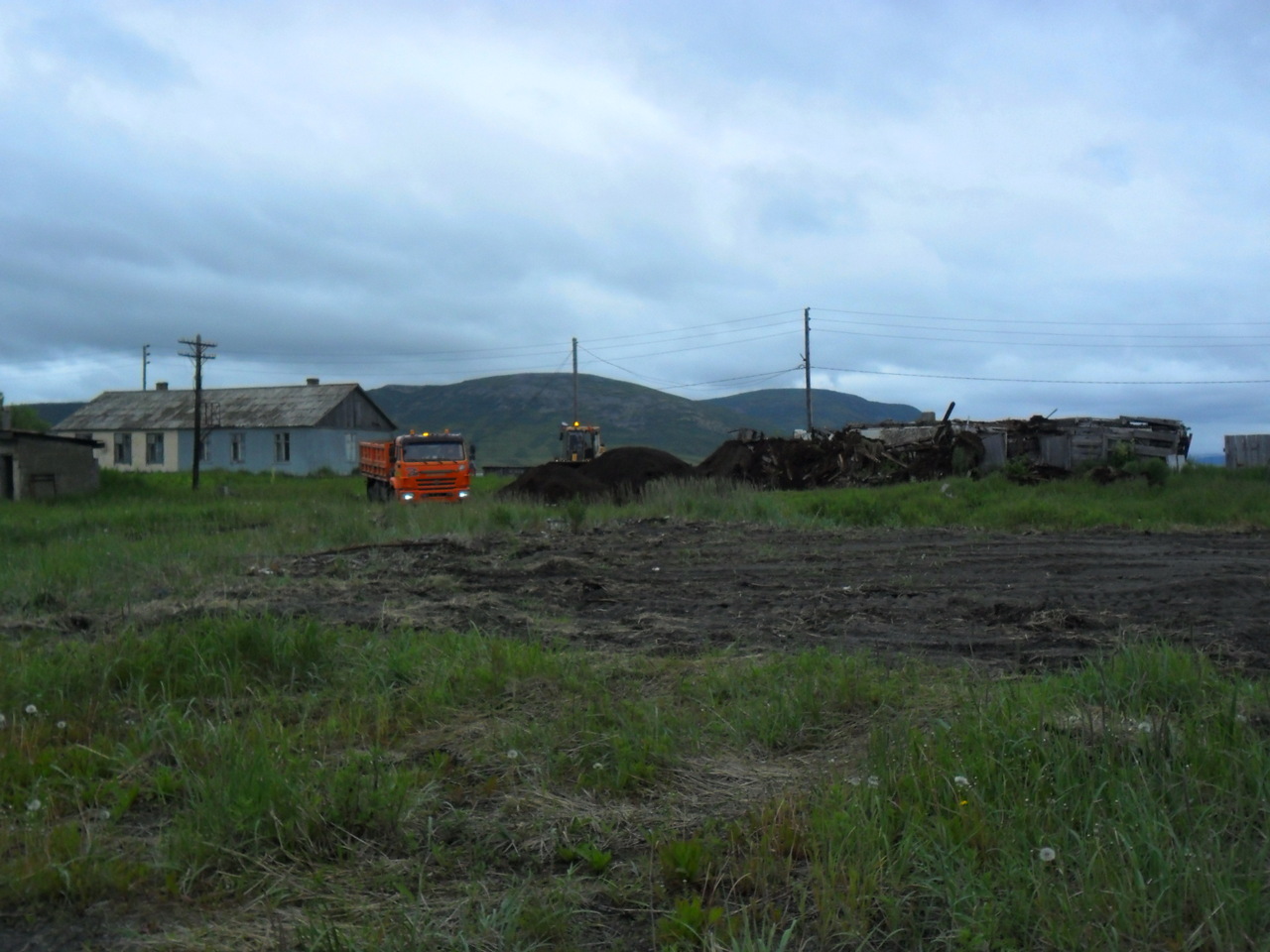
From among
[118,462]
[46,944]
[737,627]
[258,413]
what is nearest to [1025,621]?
[737,627]

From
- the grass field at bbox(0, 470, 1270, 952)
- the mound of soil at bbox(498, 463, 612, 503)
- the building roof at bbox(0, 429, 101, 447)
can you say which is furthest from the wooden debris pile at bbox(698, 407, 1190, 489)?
the building roof at bbox(0, 429, 101, 447)

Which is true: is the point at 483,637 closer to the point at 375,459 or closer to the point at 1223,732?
the point at 1223,732

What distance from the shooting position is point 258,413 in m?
63.0

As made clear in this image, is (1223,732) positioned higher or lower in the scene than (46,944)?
higher

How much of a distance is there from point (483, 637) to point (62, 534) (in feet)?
54.3

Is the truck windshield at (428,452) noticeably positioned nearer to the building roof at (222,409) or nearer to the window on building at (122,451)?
the building roof at (222,409)

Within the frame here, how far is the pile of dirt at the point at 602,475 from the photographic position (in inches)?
1096

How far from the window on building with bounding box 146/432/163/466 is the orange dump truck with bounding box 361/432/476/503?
39551mm

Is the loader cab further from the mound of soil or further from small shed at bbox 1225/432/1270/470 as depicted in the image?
small shed at bbox 1225/432/1270/470

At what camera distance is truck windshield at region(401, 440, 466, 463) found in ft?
95.9

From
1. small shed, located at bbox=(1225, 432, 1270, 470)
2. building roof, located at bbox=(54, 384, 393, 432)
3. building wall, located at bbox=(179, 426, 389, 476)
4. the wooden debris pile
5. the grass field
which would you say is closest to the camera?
the grass field

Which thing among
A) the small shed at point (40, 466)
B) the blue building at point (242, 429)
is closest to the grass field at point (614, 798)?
the small shed at point (40, 466)

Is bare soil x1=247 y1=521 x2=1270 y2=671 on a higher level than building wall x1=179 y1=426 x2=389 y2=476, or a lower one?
lower

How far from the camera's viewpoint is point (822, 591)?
1037cm
